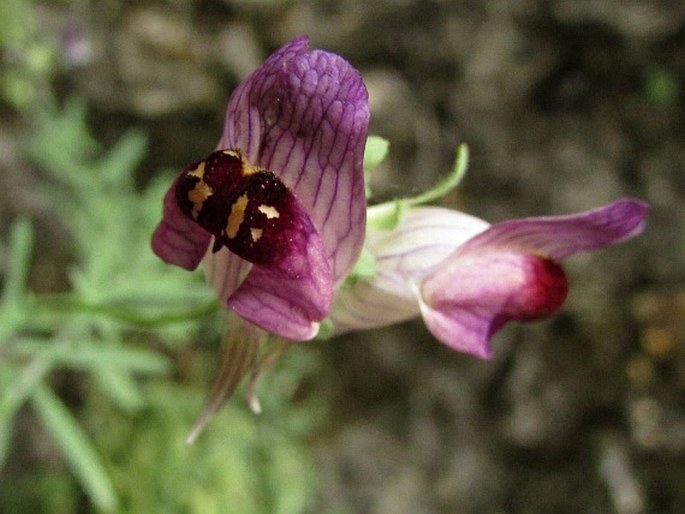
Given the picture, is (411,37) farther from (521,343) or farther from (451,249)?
(451,249)

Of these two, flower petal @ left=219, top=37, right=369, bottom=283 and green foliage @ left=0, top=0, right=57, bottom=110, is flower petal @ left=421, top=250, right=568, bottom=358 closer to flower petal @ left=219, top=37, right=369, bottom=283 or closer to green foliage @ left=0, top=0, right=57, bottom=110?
flower petal @ left=219, top=37, right=369, bottom=283

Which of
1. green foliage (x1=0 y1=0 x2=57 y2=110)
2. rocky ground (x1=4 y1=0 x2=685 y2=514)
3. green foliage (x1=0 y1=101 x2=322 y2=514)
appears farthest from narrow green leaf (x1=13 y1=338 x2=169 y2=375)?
green foliage (x1=0 y1=0 x2=57 y2=110)

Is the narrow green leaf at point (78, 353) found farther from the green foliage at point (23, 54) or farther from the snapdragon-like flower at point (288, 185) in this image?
the snapdragon-like flower at point (288, 185)

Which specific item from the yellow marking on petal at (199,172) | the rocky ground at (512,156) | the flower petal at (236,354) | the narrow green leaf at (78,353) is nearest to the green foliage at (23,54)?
the rocky ground at (512,156)

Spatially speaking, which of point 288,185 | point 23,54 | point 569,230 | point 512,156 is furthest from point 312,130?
point 512,156

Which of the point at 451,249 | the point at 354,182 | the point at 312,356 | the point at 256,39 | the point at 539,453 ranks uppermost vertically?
the point at 354,182

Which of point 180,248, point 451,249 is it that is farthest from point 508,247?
point 180,248

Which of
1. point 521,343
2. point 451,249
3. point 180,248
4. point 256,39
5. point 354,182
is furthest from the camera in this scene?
point 521,343
